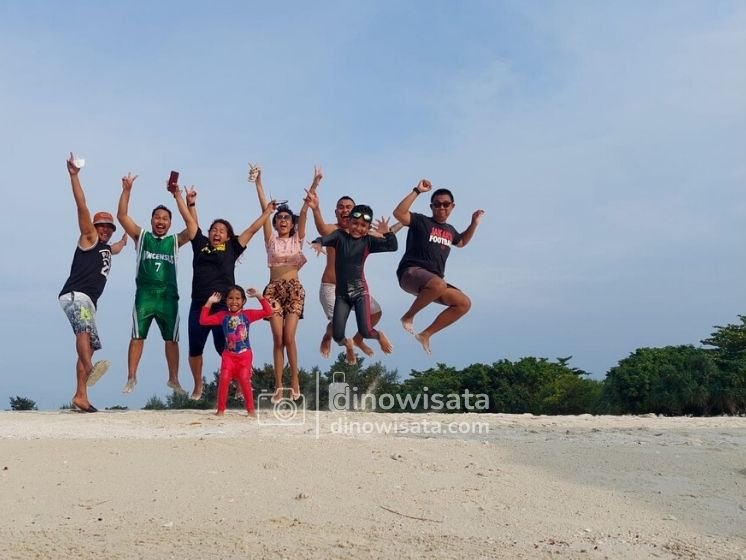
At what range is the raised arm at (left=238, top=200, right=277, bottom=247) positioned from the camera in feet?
31.3

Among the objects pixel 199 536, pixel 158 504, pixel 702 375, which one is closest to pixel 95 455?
pixel 158 504

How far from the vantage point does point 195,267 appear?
948 centimetres

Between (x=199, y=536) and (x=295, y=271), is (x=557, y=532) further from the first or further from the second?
(x=295, y=271)

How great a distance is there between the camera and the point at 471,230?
33.2ft

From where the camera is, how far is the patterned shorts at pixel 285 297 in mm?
9328

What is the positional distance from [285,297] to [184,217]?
1662mm

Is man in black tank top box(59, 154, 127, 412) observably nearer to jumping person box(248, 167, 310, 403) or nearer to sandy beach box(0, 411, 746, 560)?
sandy beach box(0, 411, 746, 560)

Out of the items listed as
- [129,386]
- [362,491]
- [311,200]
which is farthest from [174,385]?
[362,491]

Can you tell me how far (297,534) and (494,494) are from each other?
174cm

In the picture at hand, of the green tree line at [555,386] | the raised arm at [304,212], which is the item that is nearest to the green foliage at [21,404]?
the green tree line at [555,386]

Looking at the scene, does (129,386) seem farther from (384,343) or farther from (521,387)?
(521,387)

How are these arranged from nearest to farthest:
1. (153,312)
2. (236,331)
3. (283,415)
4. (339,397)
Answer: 1. (236,331)
2. (283,415)
3. (153,312)
4. (339,397)

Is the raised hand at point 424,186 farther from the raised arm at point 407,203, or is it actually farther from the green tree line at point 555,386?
the green tree line at point 555,386

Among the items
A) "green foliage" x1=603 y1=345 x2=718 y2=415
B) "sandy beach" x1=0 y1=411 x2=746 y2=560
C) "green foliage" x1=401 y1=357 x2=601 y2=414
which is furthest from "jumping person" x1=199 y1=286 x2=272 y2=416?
"green foliage" x1=603 y1=345 x2=718 y2=415
